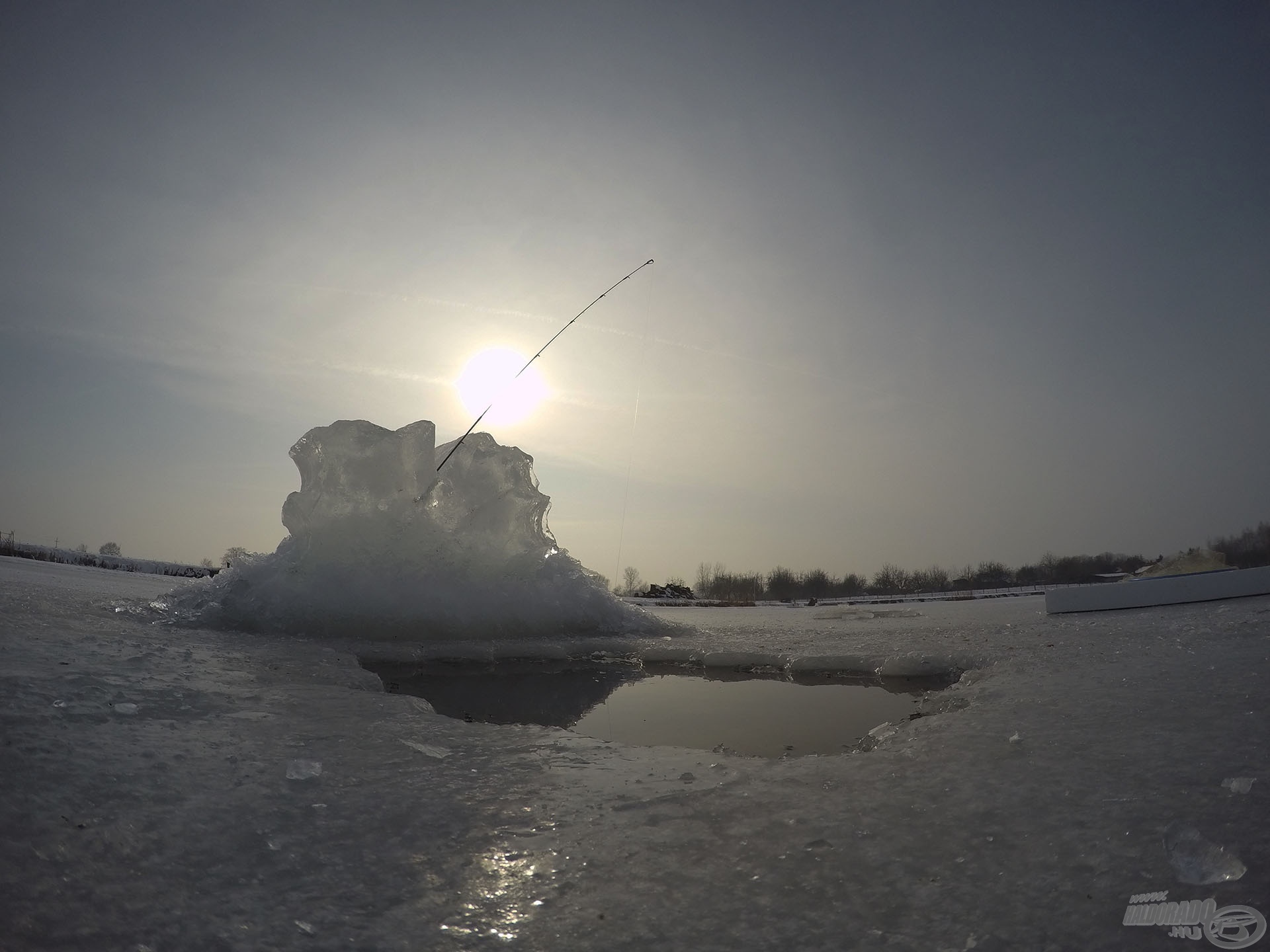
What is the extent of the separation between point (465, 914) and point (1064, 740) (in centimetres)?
258

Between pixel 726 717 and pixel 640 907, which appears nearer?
pixel 640 907

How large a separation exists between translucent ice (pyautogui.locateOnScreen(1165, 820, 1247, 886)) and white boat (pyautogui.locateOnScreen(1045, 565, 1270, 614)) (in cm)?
1104

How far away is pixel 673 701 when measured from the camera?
4793 millimetres

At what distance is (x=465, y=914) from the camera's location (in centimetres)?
164

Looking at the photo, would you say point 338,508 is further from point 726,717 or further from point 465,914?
point 465,914

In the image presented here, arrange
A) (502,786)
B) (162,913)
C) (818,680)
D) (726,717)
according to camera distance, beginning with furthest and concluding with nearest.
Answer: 1. (818,680)
2. (726,717)
3. (502,786)
4. (162,913)

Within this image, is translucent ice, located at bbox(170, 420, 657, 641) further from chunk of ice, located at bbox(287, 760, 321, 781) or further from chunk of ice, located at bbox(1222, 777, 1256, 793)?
chunk of ice, located at bbox(1222, 777, 1256, 793)

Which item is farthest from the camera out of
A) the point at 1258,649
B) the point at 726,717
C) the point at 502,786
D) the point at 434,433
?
the point at 434,433

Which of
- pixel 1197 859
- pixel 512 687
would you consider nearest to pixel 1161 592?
pixel 512 687

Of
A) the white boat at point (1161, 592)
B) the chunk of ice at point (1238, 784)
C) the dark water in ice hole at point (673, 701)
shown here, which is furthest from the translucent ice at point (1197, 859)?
the white boat at point (1161, 592)

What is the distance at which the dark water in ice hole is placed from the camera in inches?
144

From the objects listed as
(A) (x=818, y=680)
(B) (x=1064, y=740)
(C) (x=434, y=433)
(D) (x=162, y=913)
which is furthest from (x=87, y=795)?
(C) (x=434, y=433)
